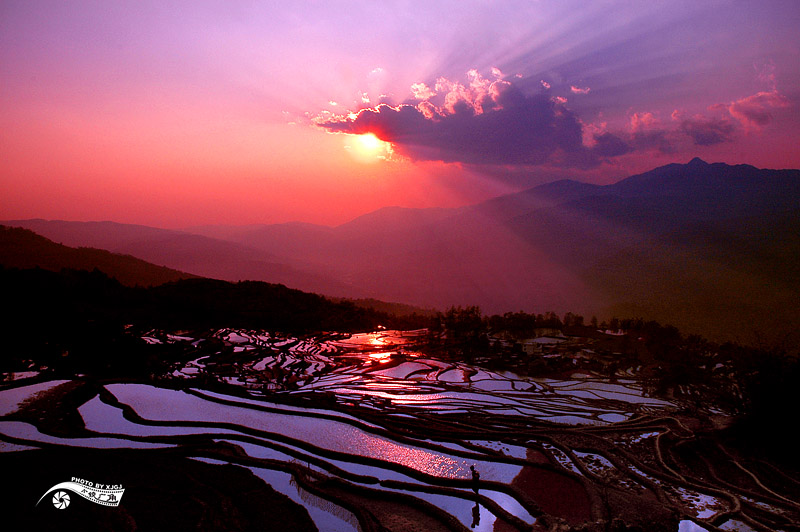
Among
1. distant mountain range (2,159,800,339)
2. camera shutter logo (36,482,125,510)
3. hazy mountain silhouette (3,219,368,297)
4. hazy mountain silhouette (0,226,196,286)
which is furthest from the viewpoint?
hazy mountain silhouette (3,219,368,297)

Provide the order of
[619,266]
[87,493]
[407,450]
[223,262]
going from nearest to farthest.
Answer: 1. [87,493]
2. [407,450]
3. [619,266]
4. [223,262]

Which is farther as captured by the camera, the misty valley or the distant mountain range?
the distant mountain range

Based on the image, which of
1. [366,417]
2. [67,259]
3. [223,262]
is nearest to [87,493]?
[366,417]

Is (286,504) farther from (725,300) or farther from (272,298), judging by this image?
(725,300)

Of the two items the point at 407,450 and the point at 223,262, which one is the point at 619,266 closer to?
the point at 407,450

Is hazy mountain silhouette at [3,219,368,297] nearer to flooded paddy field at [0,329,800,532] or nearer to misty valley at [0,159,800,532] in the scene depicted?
misty valley at [0,159,800,532]

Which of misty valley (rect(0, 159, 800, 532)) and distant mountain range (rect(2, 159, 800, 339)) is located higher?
distant mountain range (rect(2, 159, 800, 339))

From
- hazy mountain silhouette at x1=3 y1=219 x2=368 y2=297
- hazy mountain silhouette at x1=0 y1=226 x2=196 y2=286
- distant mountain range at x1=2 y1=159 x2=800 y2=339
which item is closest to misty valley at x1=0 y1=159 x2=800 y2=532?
hazy mountain silhouette at x1=0 y1=226 x2=196 y2=286

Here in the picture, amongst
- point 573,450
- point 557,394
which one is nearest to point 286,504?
point 573,450
